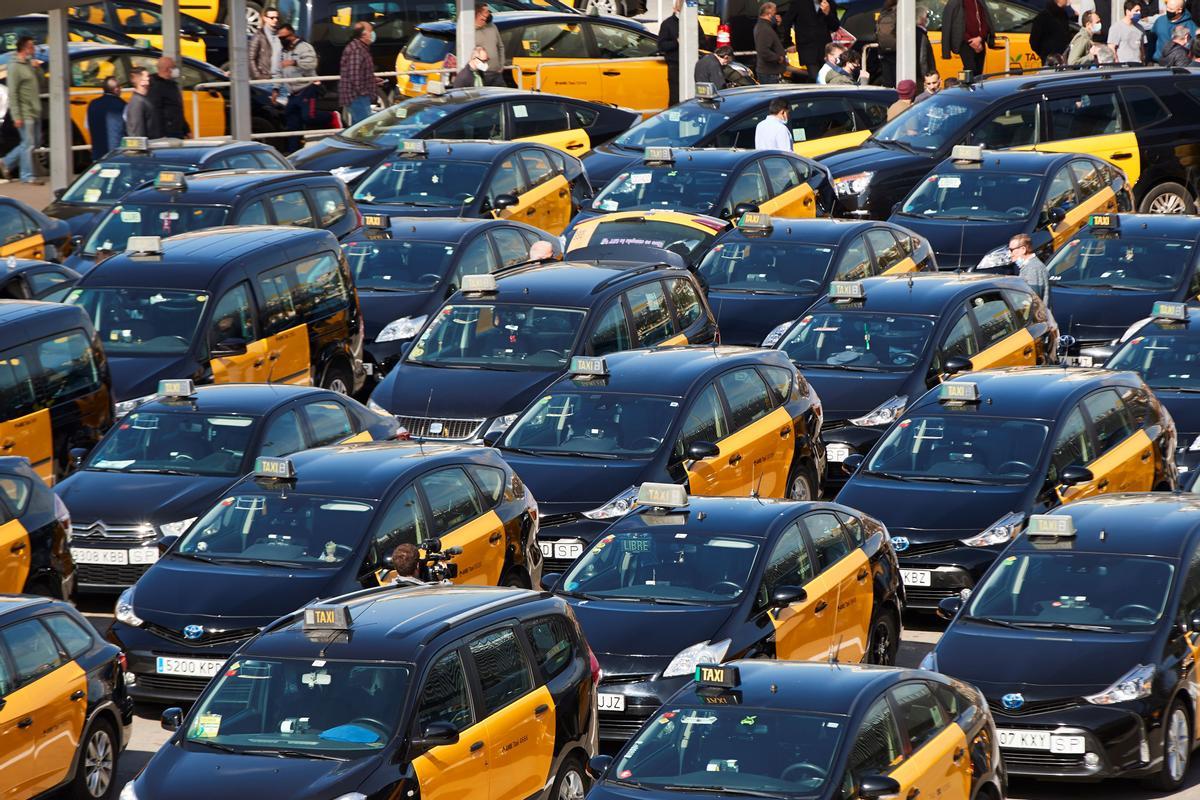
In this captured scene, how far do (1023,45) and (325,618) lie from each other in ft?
89.2

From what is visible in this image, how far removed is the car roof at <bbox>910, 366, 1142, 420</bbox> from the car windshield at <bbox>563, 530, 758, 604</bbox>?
3815mm

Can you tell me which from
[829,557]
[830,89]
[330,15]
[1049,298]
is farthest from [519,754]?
[330,15]

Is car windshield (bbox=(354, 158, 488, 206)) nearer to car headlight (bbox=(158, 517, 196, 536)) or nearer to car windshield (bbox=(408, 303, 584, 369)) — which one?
car windshield (bbox=(408, 303, 584, 369))

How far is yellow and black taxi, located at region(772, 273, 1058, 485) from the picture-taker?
64.5 feet

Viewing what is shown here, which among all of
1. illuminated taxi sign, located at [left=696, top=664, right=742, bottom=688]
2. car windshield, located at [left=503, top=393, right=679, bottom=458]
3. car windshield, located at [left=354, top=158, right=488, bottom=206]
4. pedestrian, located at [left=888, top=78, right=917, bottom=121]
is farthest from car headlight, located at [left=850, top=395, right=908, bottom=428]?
pedestrian, located at [left=888, top=78, right=917, bottom=121]

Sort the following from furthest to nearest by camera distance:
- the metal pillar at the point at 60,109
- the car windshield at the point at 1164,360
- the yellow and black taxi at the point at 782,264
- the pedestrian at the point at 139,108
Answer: the pedestrian at the point at 139,108 → the metal pillar at the point at 60,109 → the yellow and black taxi at the point at 782,264 → the car windshield at the point at 1164,360

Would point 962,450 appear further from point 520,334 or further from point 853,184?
point 853,184

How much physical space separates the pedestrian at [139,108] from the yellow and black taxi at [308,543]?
12.7 m

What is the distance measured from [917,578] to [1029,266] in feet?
22.3

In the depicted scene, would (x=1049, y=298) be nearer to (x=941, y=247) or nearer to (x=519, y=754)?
(x=941, y=247)

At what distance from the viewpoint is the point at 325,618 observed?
11.8 metres

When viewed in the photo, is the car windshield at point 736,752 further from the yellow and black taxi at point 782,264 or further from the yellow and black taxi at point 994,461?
the yellow and black taxi at point 782,264

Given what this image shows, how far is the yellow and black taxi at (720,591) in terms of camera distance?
13664 mm

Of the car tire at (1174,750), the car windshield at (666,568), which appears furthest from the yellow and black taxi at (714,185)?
the car tire at (1174,750)
